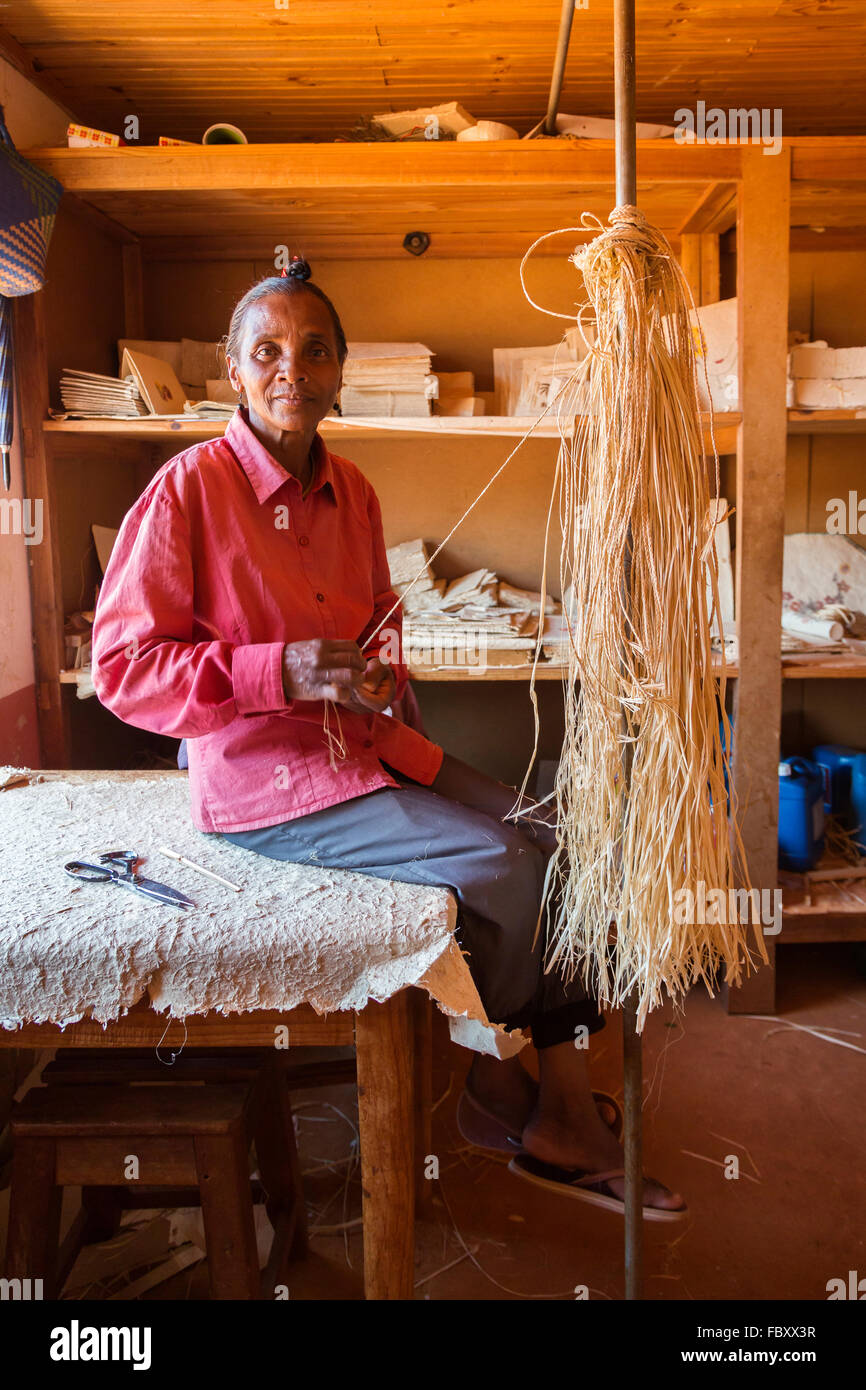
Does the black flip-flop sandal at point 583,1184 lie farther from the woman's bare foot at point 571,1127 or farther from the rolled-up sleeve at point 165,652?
the rolled-up sleeve at point 165,652

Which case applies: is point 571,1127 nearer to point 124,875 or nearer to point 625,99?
point 124,875

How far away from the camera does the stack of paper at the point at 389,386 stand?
2.61 meters

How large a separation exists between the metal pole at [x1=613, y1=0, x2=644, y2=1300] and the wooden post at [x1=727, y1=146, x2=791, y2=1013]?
110cm

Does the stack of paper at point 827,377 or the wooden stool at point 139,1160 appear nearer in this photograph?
the wooden stool at point 139,1160

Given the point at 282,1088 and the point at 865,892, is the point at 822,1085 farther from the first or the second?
the point at 282,1088

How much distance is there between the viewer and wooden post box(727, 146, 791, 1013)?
7.89 ft

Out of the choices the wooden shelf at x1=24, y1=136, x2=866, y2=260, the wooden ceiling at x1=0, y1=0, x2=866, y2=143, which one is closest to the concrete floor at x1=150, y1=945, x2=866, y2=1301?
the wooden shelf at x1=24, y1=136, x2=866, y2=260

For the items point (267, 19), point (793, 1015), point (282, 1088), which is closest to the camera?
point (282, 1088)

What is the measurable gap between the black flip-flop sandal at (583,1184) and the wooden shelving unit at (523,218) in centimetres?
93

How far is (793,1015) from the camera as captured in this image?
2.64 meters

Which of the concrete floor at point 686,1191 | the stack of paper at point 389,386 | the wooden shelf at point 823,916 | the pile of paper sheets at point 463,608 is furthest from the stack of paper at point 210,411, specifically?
the wooden shelf at point 823,916

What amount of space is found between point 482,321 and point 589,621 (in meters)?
2.11

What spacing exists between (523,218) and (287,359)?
1.41 metres

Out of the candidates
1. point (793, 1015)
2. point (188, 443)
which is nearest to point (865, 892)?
point (793, 1015)
